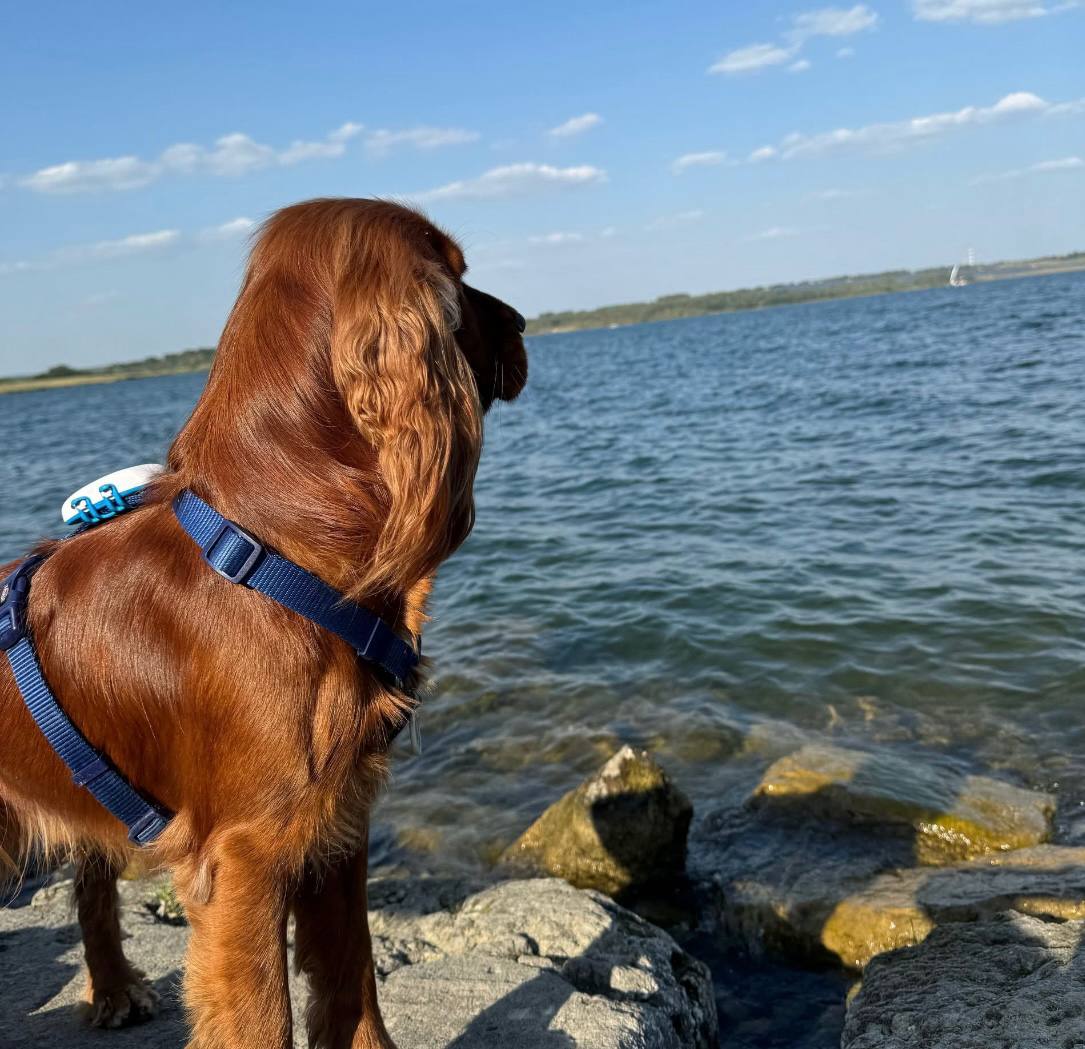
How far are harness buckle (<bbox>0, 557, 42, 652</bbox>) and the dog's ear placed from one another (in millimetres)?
862

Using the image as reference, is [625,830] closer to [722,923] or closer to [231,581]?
[722,923]

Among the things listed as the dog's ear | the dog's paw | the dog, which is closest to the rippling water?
the dog's paw

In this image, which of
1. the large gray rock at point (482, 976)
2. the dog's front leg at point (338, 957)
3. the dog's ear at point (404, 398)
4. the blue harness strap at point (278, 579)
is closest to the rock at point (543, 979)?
the large gray rock at point (482, 976)

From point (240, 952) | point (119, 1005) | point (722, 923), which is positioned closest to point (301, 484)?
point (240, 952)

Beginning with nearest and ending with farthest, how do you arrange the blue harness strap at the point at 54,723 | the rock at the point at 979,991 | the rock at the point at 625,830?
the blue harness strap at the point at 54,723 → the rock at the point at 979,991 → the rock at the point at 625,830

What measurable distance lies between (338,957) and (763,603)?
713 cm

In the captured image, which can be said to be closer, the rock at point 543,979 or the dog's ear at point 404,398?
the dog's ear at point 404,398

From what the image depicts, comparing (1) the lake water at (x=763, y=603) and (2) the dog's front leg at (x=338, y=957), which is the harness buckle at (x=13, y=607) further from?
(1) the lake water at (x=763, y=603)

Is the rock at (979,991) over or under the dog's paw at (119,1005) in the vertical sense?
under

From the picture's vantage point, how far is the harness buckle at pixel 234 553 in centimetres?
222

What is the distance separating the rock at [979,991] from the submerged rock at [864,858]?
365mm

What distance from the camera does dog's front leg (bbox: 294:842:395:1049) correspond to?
2744 mm

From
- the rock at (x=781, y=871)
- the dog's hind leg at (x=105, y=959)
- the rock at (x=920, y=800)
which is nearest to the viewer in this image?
the dog's hind leg at (x=105, y=959)

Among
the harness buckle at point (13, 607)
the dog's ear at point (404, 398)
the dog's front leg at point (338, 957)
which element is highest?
the dog's ear at point (404, 398)
